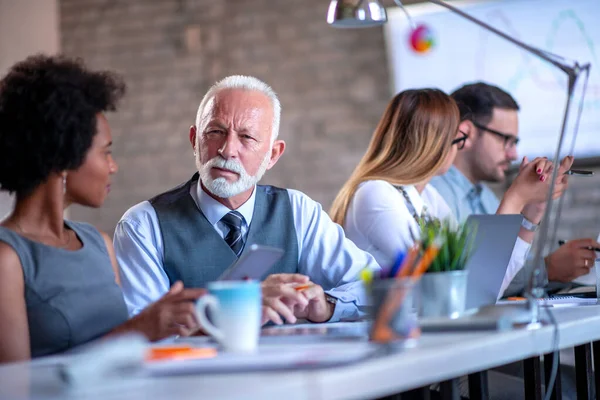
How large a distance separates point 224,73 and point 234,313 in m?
3.75

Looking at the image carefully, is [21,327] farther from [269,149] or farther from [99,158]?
[269,149]

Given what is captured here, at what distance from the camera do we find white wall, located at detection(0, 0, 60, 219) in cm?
351

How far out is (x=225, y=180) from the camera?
80.7 inches

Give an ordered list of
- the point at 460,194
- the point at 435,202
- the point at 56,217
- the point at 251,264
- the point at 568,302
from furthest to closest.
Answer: the point at 460,194 < the point at 435,202 < the point at 568,302 < the point at 56,217 < the point at 251,264

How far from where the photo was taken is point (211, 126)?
212 centimetres

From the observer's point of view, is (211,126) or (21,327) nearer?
(21,327)

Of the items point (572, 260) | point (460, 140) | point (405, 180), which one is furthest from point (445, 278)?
point (460, 140)

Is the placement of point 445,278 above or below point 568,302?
above

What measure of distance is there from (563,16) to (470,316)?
3.09 meters

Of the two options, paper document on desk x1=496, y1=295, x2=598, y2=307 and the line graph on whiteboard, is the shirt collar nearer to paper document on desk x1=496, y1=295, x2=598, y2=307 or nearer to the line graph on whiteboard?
paper document on desk x1=496, y1=295, x2=598, y2=307

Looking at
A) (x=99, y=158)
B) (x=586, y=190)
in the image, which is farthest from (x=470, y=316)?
(x=586, y=190)

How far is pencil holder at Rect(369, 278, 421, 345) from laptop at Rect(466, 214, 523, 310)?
394 mm

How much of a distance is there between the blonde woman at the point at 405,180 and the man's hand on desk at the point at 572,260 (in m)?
0.12

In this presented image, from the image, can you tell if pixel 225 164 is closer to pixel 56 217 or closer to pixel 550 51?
pixel 56 217
